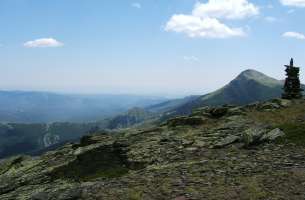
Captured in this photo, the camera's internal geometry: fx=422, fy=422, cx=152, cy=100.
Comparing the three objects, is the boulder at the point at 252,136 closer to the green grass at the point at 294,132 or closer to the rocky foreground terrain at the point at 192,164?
the rocky foreground terrain at the point at 192,164

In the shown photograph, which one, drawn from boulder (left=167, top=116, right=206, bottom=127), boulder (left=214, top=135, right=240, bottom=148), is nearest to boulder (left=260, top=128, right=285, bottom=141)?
boulder (left=214, top=135, right=240, bottom=148)

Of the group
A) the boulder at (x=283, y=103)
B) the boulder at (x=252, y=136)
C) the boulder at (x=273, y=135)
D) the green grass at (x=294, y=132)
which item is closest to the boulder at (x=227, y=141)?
the boulder at (x=252, y=136)

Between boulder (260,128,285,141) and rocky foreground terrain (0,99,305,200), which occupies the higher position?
boulder (260,128,285,141)

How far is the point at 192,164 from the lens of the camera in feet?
89.1

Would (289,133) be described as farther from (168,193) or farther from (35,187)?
(35,187)

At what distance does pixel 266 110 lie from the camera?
43.8m

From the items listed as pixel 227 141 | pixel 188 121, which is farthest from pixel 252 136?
pixel 188 121

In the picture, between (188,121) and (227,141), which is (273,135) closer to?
(227,141)

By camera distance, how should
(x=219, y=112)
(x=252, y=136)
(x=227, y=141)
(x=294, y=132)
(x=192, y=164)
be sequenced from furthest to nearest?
(x=219, y=112)
(x=227, y=141)
(x=294, y=132)
(x=252, y=136)
(x=192, y=164)

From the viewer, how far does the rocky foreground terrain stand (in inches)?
867

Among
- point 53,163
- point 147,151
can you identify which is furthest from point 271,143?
point 53,163

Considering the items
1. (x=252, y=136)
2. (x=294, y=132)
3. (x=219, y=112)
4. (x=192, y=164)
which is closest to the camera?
→ (x=192, y=164)

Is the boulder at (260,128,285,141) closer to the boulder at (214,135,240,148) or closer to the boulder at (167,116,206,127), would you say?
the boulder at (214,135,240,148)

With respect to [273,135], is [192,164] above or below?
below
